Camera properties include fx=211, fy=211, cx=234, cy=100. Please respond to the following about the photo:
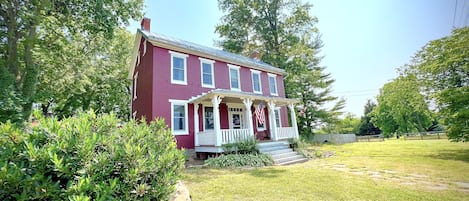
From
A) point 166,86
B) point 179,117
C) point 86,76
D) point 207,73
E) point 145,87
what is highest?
point 86,76

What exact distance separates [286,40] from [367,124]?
34066mm

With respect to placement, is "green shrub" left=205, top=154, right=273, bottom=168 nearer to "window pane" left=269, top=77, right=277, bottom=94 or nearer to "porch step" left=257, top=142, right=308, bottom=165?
"porch step" left=257, top=142, right=308, bottom=165

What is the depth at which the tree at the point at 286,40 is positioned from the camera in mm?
21739

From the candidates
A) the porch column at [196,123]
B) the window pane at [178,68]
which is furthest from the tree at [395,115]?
the window pane at [178,68]

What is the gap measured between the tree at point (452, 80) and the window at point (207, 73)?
11612 mm

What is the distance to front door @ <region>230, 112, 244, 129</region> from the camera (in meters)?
12.8

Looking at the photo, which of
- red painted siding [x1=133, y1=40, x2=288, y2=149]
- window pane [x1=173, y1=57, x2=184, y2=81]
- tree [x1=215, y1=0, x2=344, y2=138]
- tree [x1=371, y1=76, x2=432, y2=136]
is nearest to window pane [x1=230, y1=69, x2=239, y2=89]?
red painted siding [x1=133, y1=40, x2=288, y2=149]

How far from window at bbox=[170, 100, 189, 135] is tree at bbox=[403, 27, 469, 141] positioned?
12555mm

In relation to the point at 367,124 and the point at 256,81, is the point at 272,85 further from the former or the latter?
the point at 367,124

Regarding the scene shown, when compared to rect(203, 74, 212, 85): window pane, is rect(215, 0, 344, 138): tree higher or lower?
higher

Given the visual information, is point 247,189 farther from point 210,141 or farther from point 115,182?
point 210,141

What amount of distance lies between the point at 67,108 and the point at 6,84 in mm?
13783

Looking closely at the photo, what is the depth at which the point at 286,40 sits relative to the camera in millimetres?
22328

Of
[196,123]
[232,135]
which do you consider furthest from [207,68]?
[232,135]
